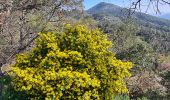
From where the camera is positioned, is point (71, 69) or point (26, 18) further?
point (26, 18)

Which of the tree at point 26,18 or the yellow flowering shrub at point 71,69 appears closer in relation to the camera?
the yellow flowering shrub at point 71,69

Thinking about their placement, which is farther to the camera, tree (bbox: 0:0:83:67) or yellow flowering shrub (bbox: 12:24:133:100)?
tree (bbox: 0:0:83:67)

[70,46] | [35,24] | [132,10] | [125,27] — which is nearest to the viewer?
[132,10]

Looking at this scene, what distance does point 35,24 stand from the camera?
64.3ft

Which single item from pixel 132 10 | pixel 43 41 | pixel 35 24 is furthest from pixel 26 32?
pixel 132 10

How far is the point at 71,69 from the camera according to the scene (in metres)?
9.73

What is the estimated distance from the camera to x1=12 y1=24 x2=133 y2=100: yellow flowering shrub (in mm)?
9383

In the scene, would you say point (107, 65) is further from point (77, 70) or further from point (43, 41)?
point (43, 41)

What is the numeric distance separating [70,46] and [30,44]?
26.6ft

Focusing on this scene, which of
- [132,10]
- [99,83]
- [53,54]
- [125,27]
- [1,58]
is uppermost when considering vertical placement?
[132,10]

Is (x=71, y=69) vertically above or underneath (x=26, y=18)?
above

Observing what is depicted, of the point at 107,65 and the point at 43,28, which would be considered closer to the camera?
the point at 107,65

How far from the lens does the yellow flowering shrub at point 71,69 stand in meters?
9.38

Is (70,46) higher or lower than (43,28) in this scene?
higher
